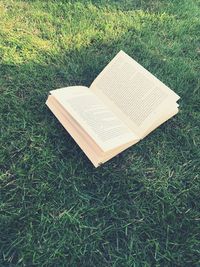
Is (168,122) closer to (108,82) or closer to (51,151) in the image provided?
(108,82)

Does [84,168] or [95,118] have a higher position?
[95,118]

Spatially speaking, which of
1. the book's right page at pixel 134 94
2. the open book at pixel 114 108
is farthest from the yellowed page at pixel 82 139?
the book's right page at pixel 134 94

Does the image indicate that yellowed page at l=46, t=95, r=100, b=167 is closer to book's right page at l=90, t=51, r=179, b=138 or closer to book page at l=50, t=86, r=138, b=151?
book page at l=50, t=86, r=138, b=151

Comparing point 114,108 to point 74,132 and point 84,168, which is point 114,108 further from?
point 84,168

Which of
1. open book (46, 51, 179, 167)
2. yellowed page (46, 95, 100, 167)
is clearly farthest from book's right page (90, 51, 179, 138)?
yellowed page (46, 95, 100, 167)

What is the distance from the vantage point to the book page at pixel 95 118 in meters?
2.01

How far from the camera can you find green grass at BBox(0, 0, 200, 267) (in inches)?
71.7

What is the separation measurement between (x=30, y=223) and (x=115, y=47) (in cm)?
161

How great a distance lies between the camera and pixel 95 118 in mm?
2127

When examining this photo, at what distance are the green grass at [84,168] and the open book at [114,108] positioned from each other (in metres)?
0.11

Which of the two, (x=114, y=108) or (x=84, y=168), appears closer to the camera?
(x=84, y=168)

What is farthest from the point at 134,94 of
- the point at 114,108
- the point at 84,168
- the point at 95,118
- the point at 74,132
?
the point at 84,168

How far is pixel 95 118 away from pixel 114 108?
223mm

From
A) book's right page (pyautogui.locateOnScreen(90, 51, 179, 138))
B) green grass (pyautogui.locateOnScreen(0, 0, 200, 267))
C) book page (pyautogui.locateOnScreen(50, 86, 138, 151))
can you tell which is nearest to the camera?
green grass (pyautogui.locateOnScreen(0, 0, 200, 267))
